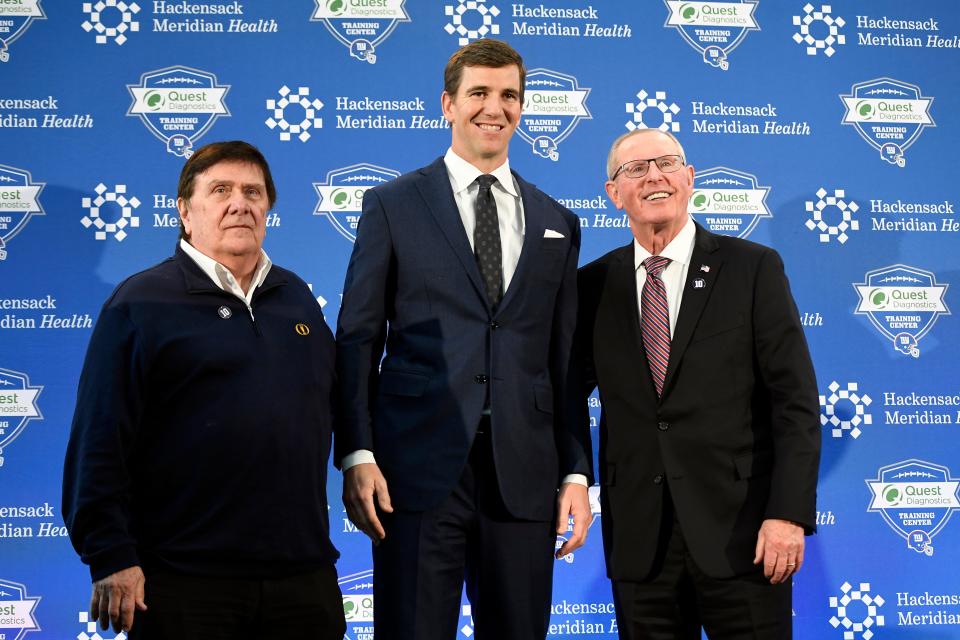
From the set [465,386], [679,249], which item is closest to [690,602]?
[465,386]

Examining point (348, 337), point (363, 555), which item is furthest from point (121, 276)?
point (348, 337)

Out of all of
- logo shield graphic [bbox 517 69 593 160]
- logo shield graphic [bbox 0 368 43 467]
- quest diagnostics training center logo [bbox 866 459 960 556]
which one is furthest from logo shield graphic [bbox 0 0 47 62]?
quest diagnostics training center logo [bbox 866 459 960 556]

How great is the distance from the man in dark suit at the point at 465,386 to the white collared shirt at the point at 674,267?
28 cm

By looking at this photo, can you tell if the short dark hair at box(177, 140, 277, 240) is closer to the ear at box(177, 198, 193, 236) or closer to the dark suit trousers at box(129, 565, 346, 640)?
the ear at box(177, 198, 193, 236)

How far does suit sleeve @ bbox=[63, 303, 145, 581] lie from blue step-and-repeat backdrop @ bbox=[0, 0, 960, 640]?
1.78 metres

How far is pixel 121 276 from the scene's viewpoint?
3893mm

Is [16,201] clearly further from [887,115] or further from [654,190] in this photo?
[887,115]

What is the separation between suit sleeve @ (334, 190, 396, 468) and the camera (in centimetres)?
232

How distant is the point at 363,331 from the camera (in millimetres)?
2348

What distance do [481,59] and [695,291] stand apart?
33.0 inches

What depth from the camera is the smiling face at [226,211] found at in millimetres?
2270

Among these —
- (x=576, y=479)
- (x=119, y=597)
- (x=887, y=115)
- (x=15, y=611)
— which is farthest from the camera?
(x=887, y=115)

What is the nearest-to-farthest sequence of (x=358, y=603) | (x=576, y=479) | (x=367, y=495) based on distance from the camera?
1. (x=367, y=495)
2. (x=576, y=479)
3. (x=358, y=603)

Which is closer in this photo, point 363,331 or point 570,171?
point 363,331
